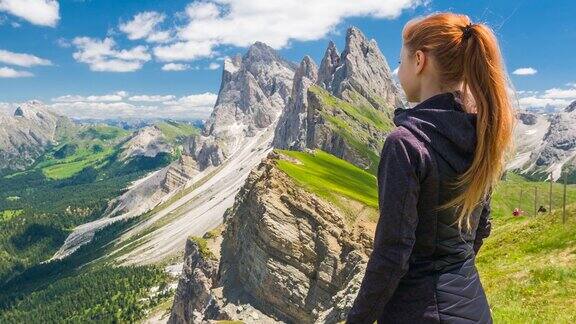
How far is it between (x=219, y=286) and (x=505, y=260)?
7171 cm

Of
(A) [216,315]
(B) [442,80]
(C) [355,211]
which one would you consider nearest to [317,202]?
(C) [355,211]

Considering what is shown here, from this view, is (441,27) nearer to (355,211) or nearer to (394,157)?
(394,157)

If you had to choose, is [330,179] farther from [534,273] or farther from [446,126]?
[446,126]

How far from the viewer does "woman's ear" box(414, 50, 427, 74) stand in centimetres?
576

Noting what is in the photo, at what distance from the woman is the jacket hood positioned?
12 mm

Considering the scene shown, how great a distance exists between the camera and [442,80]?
5.84 meters

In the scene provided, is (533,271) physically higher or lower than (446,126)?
lower

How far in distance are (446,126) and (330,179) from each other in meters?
117

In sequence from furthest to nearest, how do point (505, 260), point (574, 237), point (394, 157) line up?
point (505, 260), point (574, 237), point (394, 157)

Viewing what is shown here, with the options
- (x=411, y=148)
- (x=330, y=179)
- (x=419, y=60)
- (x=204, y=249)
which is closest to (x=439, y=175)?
(x=411, y=148)

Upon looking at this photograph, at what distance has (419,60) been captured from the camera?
5.81m

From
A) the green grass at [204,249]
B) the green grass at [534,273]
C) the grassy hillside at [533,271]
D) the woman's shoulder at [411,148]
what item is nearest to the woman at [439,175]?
the woman's shoulder at [411,148]

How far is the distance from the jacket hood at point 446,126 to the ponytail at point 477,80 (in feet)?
0.33

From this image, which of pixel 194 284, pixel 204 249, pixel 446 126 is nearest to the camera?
pixel 446 126
